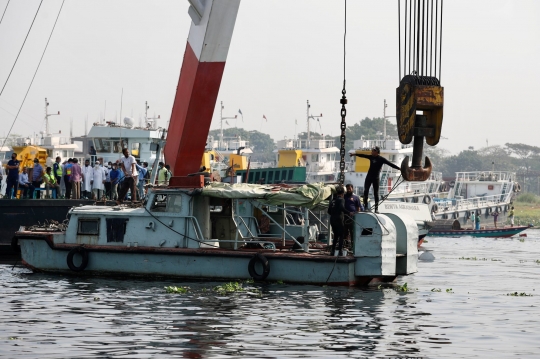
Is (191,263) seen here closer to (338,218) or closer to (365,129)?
(338,218)

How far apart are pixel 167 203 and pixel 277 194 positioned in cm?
248

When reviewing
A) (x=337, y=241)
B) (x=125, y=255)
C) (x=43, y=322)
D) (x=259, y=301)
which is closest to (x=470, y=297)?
(x=337, y=241)

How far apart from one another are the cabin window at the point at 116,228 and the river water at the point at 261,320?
96cm

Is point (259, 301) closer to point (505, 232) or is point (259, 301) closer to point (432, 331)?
point (432, 331)

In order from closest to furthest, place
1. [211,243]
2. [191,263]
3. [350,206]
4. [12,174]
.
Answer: [350,206] → [191,263] → [211,243] → [12,174]

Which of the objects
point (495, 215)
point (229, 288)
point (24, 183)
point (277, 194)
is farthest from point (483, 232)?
point (229, 288)

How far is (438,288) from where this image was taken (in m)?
21.0

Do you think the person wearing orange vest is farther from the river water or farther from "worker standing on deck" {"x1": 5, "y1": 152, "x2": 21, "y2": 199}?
the river water

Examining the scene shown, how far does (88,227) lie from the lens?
843 inches

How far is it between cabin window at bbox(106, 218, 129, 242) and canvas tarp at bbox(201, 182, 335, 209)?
1968 mm

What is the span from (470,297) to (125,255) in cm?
754

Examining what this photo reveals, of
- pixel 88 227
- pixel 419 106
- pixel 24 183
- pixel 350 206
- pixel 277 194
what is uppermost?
pixel 419 106

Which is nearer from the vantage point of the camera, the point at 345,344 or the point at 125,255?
the point at 345,344

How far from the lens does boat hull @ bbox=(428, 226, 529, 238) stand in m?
55.9
